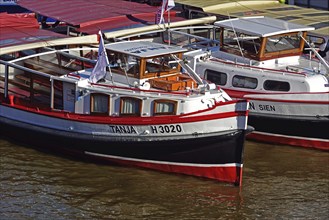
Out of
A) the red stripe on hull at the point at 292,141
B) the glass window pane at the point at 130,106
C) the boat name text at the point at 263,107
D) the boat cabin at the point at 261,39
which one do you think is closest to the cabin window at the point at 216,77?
the boat cabin at the point at 261,39

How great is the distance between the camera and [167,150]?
2233 centimetres

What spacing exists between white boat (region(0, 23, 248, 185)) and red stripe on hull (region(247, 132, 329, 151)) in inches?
130

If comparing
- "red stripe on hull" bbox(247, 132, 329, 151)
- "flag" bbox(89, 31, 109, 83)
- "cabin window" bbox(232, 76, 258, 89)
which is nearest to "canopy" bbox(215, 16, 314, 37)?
"cabin window" bbox(232, 76, 258, 89)

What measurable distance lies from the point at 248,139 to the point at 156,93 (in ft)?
15.5

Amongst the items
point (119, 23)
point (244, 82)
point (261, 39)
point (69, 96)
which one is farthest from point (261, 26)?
point (69, 96)

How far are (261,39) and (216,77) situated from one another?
5.77 ft

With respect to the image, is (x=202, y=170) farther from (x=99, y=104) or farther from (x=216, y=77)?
(x=216, y=77)

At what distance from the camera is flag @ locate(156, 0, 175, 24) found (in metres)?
28.1

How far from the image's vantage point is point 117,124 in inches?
882

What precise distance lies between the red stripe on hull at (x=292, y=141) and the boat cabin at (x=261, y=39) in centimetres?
230

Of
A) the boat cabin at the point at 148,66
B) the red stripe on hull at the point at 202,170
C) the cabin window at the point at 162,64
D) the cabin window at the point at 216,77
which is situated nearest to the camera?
the red stripe on hull at the point at 202,170

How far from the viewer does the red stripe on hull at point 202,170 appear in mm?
22016

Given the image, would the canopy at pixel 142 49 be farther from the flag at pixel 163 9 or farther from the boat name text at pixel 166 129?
the flag at pixel 163 9

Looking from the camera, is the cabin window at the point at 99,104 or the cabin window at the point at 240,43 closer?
the cabin window at the point at 99,104
